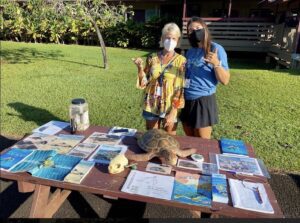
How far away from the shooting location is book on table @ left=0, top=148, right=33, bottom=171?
2.16 meters

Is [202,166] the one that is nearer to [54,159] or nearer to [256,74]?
[54,159]

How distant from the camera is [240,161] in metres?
2.38

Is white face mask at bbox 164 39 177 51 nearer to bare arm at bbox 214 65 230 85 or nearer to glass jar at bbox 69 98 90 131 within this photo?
bare arm at bbox 214 65 230 85

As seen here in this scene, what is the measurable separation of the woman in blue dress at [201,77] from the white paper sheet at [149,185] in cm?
102

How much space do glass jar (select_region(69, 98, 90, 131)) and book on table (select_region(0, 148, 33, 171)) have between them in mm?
553

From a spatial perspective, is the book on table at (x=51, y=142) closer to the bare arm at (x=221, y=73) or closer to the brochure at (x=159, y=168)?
the brochure at (x=159, y=168)

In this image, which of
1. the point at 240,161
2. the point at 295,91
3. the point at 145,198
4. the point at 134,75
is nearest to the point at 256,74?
the point at 295,91

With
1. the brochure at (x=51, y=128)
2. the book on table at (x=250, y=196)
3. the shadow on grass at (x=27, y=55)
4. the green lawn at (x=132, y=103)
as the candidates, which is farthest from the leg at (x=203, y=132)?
the shadow on grass at (x=27, y=55)

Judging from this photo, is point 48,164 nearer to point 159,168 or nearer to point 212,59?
point 159,168

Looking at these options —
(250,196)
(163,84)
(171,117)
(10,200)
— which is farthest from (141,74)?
(10,200)

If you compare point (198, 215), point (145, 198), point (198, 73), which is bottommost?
point (198, 215)

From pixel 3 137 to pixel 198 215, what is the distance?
11.8 ft

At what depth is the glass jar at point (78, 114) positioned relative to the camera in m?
2.76

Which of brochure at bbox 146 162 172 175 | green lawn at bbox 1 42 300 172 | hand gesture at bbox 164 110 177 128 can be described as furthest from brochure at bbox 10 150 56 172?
green lawn at bbox 1 42 300 172
